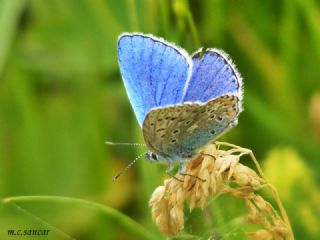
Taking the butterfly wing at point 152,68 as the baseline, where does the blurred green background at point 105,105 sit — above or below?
below

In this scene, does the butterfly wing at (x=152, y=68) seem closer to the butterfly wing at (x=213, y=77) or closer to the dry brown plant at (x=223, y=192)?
the butterfly wing at (x=213, y=77)

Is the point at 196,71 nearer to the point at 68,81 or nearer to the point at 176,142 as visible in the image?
the point at 176,142

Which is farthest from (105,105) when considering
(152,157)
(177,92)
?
(177,92)

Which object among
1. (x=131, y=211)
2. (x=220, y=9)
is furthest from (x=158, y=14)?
(x=131, y=211)

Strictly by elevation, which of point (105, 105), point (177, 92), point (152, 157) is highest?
point (177, 92)

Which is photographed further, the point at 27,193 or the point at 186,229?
the point at 27,193

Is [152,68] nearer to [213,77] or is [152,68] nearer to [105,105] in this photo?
[213,77]

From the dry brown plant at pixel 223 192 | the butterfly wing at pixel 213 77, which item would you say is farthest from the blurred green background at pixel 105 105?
the dry brown plant at pixel 223 192
